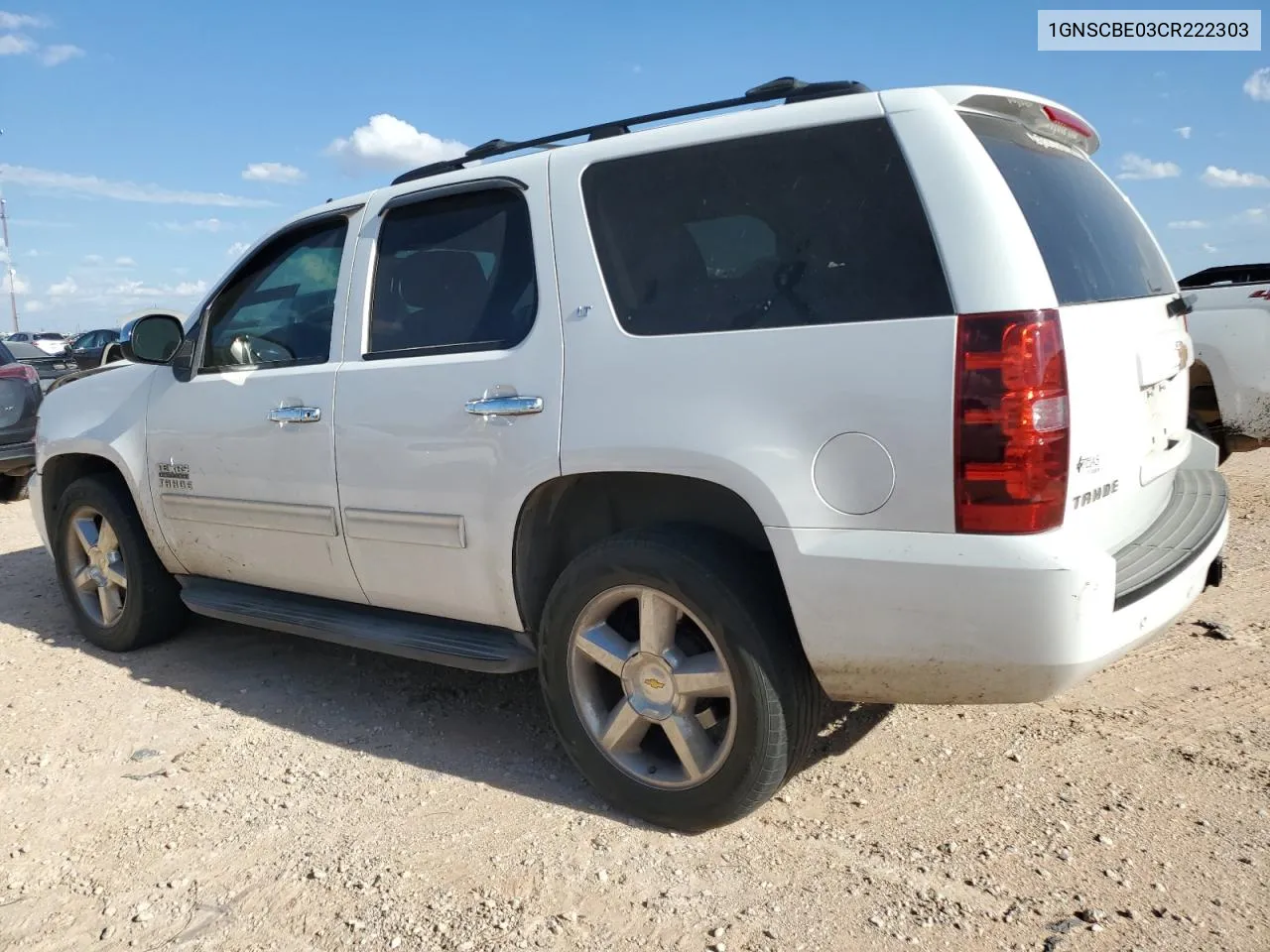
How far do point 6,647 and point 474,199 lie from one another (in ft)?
11.6

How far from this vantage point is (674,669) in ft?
9.43

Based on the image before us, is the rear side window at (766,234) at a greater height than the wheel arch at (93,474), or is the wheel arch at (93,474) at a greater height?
the rear side window at (766,234)

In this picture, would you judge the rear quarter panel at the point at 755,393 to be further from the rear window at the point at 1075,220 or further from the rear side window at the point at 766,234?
the rear window at the point at 1075,220

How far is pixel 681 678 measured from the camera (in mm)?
2859

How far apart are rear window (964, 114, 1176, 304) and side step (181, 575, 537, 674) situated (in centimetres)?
198

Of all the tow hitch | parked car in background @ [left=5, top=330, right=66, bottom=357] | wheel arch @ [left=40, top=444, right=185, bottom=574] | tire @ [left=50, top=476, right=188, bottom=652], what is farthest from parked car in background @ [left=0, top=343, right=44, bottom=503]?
parked car in background @ [left=5, top=330, right=66, bottom=357]

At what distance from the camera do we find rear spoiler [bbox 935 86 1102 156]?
262 cm

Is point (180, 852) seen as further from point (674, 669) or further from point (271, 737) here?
point (674, 669)

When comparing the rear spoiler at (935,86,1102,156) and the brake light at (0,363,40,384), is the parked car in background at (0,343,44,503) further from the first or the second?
the rear spoiler at (935,86,1102,156)

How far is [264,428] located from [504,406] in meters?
1.27

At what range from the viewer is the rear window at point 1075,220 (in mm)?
2564

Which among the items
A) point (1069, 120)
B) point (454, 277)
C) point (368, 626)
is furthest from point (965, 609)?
point (368, 626)

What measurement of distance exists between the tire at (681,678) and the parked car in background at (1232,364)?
398cm

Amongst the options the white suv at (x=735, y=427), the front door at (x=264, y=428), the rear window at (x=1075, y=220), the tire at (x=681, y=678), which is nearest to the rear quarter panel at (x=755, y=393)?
the white suv at (x=735, y=427)
